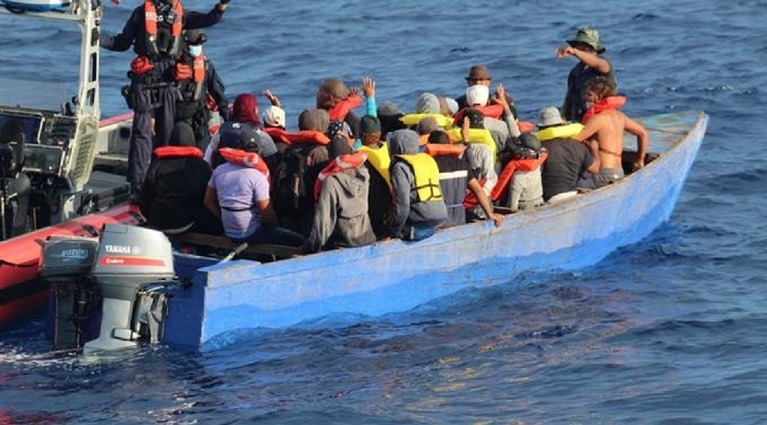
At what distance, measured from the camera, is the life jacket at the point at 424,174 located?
1336 cm

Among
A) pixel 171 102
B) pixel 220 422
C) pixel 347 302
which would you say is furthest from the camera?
pixel 171 102

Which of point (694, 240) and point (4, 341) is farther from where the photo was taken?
point (694, 240)

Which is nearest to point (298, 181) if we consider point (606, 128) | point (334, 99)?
point (334, 99)

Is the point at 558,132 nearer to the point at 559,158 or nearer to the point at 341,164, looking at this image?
the point at 559,158

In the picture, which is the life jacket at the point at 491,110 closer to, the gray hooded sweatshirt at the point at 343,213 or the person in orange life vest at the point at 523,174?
the person in orange life vest at the point at 523,174

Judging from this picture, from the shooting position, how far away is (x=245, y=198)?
526 inches

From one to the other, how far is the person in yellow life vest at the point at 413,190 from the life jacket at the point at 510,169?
1.21m

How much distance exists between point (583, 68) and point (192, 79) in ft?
12.2

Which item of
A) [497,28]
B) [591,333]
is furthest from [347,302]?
[497,28]

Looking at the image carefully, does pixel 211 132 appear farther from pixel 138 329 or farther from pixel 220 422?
pixel 220 422

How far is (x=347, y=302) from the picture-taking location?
13203 millimetres

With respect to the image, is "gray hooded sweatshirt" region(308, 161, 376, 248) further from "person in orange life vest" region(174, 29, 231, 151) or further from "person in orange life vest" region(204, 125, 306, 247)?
"person in orange life vest" region(174, 29, 231, 151)

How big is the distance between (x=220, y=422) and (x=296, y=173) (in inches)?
112

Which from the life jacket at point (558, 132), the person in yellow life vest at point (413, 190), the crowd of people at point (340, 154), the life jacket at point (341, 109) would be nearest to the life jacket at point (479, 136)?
the crowd of people at point (340, 154)
